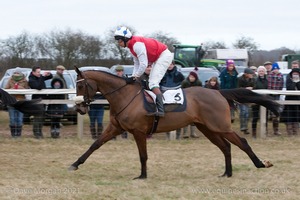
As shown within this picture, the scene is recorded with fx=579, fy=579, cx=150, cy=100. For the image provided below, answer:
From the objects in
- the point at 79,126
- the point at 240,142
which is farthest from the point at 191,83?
A: the point at 240,142

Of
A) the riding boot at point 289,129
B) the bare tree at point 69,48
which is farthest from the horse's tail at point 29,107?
the bare tree at point 69,48

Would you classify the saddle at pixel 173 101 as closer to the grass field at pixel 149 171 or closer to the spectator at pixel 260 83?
the grass field at pixel 149 171

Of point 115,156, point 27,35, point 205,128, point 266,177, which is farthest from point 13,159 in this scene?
point 27,35

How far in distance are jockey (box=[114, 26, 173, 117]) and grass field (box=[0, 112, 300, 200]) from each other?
47.6 inches

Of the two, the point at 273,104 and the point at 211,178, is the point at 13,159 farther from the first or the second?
the point at 273,104

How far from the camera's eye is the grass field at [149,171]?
24.0 feet

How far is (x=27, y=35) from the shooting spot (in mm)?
40094

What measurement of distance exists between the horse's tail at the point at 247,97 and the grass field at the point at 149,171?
40.1 inches

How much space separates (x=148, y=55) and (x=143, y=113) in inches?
33.8

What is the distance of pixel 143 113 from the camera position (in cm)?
852

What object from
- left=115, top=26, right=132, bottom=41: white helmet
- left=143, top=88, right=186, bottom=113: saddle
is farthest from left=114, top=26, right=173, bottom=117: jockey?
left=143, top=88, right=186, bottom=113: saddle

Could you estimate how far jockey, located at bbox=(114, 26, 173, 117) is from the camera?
824cm

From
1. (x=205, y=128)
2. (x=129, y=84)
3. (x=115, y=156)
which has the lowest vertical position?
(x=115, y=156)

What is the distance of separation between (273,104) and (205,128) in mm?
1298
